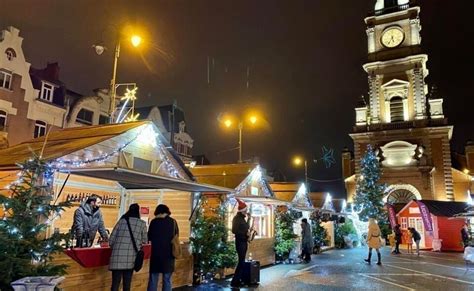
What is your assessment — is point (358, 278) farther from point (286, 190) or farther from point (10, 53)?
point (10, 53)

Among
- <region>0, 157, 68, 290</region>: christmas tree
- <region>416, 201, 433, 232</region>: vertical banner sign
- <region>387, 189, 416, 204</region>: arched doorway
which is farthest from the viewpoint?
<region>387, 189, 416, 204</region>: arched doorway

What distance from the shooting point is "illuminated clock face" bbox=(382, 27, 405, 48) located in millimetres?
43531

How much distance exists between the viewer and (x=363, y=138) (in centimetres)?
4228

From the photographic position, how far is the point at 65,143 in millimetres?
8695

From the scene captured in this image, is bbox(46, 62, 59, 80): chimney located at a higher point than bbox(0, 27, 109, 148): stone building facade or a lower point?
higher

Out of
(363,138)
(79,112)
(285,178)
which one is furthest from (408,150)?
(79,112)

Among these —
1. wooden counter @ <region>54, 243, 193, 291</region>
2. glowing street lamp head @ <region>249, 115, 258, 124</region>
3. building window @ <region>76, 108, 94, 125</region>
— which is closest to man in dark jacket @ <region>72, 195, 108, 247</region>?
wooden counter @ <region>54, 243, 193, 291</region>

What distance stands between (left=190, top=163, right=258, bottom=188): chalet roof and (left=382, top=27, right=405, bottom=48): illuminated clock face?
3481 centimetres

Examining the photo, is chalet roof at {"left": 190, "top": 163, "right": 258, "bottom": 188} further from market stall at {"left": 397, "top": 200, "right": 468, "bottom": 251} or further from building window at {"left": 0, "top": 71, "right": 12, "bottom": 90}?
market stall at {"left": 397, "top": 200, "right": 468, "bottom": 251}

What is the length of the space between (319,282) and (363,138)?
33250 mm

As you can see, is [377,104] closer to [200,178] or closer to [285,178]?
[285,178]

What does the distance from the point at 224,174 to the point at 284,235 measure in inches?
173

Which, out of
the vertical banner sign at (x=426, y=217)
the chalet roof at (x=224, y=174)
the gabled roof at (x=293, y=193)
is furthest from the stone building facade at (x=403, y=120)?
the chalet roof at (x=224, y=174)

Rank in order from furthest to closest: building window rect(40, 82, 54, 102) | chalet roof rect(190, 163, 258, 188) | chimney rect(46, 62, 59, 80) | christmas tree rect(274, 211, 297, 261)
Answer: chimney rect(46, 62, 59, 80)
building window rect(40, 82, 54, 102)
christmas tree rect(274, 211, 297, 261)
chalet roof rect(190, 163, 258, 188)
